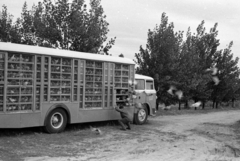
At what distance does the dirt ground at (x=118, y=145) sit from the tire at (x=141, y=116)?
66.2 inches

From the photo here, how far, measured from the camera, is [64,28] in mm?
17781

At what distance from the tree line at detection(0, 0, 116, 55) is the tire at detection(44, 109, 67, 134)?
718 cm

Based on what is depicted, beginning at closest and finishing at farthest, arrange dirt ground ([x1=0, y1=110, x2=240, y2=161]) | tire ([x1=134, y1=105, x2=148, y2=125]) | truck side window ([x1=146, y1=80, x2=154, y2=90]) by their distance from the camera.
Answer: dirt ground ([x1=0, y1=110, x2=240, y2=161]), tire ([x1=134, y1=105, x2=148, y2=125]), truck side window ([x1=146, y1=80, x2=154, y2=90])

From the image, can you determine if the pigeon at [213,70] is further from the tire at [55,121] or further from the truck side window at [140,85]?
the tire at [55,121]

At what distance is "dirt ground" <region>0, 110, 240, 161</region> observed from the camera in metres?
7.95

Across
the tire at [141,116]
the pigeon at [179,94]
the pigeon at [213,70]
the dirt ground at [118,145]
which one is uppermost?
the pigeon at [213,70]

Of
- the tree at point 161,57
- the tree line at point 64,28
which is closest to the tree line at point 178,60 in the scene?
the tree at point 161,57

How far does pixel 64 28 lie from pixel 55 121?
7.91 m

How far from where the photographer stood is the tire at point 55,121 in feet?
35.7

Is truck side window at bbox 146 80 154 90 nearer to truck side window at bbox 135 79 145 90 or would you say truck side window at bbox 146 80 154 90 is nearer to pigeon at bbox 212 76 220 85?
truck side window at bbox 135 79 145 90

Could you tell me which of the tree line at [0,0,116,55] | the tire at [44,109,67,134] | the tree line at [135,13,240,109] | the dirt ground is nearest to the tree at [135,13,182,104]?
the tree line at [135,13,240,109]

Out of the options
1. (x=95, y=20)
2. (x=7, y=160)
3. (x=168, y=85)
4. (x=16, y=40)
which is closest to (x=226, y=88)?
(x=168, y=85)

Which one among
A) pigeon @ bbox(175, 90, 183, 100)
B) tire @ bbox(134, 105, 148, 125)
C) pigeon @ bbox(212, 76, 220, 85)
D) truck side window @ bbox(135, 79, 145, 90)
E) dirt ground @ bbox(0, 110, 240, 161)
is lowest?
dirt ground @ bbox(0, 110, 240, 161)

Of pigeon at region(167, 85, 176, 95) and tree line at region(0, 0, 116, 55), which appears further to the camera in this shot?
pigeon at region(167, 85, 176, 95)
